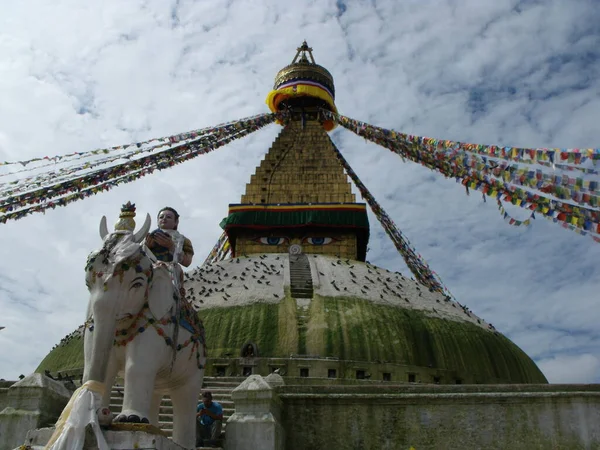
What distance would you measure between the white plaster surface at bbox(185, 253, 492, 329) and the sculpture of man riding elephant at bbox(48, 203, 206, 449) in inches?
370

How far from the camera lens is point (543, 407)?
26.2 ft

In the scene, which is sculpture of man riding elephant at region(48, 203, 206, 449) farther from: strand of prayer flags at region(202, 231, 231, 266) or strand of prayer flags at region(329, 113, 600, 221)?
strand of prayer flags at region(202, 231, 231, 266)

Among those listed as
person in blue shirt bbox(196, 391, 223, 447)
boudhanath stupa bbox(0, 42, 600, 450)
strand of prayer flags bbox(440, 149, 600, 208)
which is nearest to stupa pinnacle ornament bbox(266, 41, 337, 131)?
boudhanath stupa bbox(0, 42, 600, 450)

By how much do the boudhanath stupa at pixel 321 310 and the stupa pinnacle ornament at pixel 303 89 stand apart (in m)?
5.40

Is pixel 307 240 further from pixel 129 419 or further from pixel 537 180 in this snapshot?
pixel 129 419

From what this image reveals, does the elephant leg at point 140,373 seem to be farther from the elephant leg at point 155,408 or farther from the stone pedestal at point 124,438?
the elephant leg at point 155,408

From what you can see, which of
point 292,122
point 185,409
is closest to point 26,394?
point 185,409

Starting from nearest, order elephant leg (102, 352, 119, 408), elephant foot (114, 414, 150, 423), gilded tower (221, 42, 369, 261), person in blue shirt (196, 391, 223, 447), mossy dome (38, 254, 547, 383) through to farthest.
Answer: elephant foot (114, 414, 150, 423) → elephant leg (102, 352, 119, 408) → person in blue shirt (196, 391, 223, 447) → mossy dome (38, 254, 547, 383) → gilded tower (221, 42, 369, 261)

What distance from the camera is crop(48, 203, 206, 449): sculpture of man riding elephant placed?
4902mm

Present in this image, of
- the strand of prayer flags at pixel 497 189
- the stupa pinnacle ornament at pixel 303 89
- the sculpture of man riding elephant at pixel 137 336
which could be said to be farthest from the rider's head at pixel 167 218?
the stupa pinnacle ornament at pixel 303 89

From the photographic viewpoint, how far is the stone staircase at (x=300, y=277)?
51.9ft

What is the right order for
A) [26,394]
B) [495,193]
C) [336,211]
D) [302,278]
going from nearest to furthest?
[26,394], [495,193], [302,278], [336,211]

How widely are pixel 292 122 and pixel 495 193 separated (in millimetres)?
15379

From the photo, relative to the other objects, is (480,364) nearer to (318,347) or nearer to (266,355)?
(318,347)
